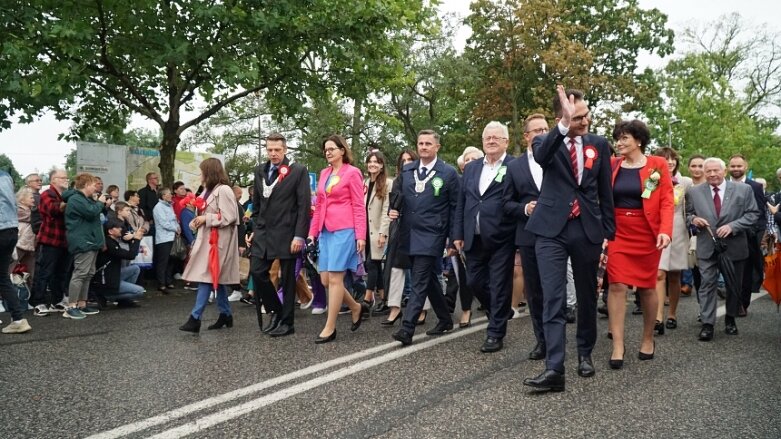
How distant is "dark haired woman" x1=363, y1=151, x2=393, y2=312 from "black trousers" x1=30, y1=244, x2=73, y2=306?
420 cm

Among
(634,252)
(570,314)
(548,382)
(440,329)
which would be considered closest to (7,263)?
(440,329)

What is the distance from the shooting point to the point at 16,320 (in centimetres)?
754

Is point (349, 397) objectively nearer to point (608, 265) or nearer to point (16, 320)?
point (608, 265)

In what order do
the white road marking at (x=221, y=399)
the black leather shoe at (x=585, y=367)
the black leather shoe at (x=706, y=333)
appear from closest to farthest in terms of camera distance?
the white road marking at (x=221, y=399) < the black leather shoe at (x=585, y=367) < the black leather shoe at (x=706, y=333)

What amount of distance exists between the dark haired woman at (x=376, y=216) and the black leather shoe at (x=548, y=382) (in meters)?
3.80

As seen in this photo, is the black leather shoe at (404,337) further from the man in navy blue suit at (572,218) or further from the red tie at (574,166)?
the red tie at (574,166)

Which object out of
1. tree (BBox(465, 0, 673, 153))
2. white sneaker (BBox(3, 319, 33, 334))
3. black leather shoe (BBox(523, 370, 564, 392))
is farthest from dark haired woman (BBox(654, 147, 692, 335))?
tree (BBox(465, 0, 673, 153))

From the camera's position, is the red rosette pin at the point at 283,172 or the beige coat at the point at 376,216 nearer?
the red rosette pin at the point at 283,172

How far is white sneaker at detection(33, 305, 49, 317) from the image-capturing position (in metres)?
9.16

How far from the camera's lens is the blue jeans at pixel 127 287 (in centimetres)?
993

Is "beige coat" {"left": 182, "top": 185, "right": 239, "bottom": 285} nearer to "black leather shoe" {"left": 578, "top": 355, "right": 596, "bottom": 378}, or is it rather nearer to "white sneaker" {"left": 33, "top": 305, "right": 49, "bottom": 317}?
"white sneaker" {"left": 33, "top": 305, "right": 49, "bottom": 317}

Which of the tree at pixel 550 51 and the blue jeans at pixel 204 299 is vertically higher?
the tree at pixel 550 51

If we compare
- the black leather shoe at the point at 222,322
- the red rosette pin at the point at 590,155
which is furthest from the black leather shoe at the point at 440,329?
the red rosette pin at the point at 590,155

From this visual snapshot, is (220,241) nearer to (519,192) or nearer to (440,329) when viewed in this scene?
(440,329)
